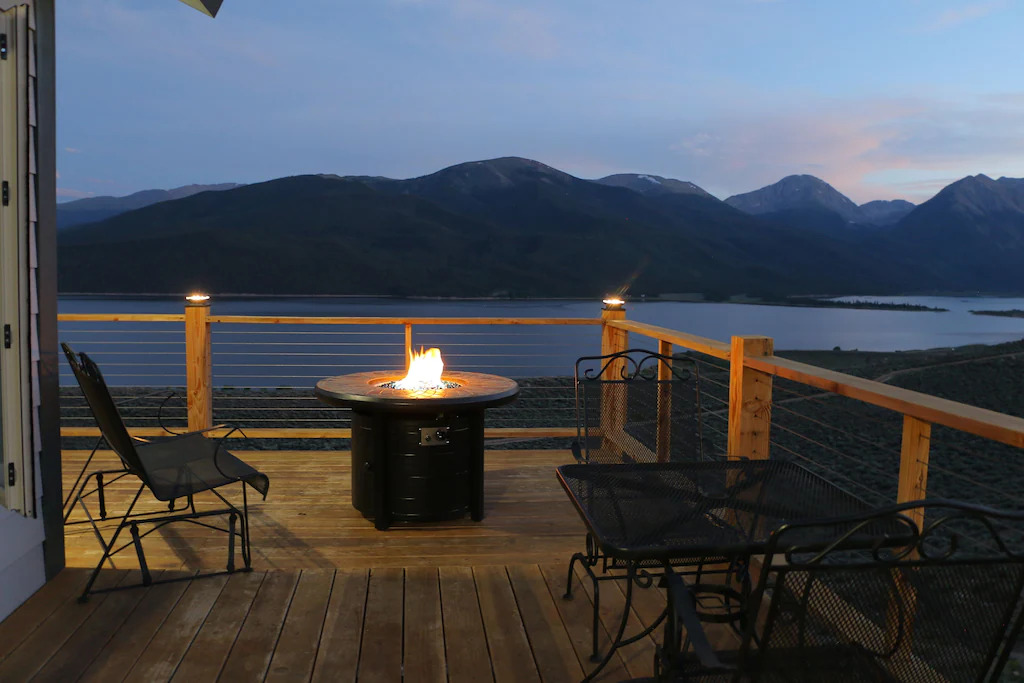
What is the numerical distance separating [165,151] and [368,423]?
5100 centimetres

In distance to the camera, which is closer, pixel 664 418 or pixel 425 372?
pixel 664 418

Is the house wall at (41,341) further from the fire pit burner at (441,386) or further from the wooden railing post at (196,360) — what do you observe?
the wooden railing post at (196,360)

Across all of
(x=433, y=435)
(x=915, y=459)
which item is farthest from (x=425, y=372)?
(x=915, y=459)

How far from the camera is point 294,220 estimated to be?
6712 cm

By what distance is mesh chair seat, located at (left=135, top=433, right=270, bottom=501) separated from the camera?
2785mm

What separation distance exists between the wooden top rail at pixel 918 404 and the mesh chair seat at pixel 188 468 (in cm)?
215

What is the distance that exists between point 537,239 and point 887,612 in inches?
2523

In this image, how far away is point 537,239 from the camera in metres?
64.6

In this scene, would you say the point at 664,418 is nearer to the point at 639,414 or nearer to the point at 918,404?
the point at 639,414

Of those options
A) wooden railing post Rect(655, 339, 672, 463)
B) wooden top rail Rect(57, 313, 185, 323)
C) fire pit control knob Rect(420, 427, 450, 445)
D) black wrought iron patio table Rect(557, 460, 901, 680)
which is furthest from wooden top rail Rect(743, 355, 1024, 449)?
wooden top rail Rect(57, 313, 185, 323)

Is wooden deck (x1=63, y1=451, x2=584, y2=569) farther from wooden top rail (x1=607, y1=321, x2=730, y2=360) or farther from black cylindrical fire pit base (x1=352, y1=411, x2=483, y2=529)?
wooden top rail (x1=607, y1=321, x2=730, y2=360)

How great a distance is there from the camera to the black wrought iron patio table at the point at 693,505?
1706 millimetres

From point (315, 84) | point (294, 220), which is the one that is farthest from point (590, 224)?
point (315, 84)

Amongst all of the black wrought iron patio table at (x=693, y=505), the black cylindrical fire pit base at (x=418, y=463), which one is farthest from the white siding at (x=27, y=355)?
the black wrought iron patio table at (x=693, y=505)
